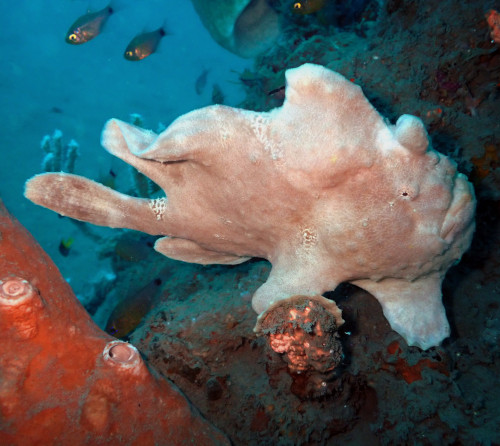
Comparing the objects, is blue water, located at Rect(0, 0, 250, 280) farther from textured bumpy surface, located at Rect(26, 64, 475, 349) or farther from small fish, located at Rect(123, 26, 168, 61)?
textured bumpy surface, located at Rect(26, 64, 475, 349)

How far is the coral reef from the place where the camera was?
8609mm

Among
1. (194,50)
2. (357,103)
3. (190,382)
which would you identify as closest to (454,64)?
(357,103)

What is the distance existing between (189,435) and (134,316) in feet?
8.46

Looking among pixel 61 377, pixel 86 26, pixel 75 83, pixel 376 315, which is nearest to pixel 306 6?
pixel 376 315

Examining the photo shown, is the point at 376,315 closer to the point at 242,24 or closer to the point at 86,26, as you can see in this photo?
the point at 242,24

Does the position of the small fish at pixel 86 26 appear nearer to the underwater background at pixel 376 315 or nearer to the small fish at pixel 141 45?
the small fish at pixel 141 45

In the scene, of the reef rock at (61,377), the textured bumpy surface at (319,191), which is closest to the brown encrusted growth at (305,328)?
the textured bumpy surface at (319,191)

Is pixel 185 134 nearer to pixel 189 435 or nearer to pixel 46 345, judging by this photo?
pixel 46 345

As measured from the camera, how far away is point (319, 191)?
5.81ft

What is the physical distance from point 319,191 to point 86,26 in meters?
9.78

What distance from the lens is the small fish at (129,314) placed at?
4227mm

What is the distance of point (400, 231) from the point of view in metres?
1.78

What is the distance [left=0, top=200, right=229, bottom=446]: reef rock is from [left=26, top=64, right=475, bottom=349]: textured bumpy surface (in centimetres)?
69

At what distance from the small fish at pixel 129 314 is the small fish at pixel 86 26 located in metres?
7.63
